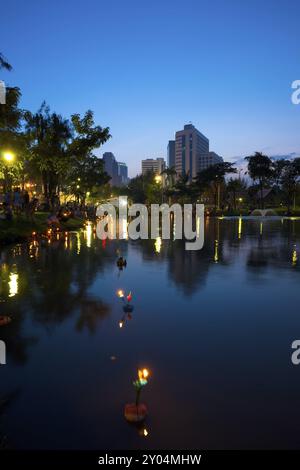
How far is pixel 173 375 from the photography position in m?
5.27

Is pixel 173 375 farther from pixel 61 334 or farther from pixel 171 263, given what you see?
pixel 171 263

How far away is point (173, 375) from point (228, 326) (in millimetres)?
2324

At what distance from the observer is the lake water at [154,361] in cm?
404

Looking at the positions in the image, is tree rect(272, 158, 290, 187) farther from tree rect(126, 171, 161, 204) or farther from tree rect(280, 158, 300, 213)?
tree rect(126, 171, 161, 204)

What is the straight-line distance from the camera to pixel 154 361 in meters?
5.73

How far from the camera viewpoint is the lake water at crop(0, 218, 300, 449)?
4043mm

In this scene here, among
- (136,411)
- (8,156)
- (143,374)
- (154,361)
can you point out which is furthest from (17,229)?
(136,411)

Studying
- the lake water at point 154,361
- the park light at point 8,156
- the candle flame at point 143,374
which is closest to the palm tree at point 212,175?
→ the park light at point 8,156

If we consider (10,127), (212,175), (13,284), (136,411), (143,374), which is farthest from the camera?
(212,175)

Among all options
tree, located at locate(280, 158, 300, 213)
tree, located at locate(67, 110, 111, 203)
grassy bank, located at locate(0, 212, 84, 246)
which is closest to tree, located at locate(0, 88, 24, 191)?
grassy bank, located at locate(0, 212, 84, 246)

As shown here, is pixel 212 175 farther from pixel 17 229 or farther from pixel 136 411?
pixel 136 411

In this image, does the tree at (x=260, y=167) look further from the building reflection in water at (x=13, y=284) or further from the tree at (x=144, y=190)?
the building reflection in water at (x=13, y=284)

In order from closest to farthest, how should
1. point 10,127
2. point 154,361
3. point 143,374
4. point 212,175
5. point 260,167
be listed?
point 143,374 < point 154,361 < point 10,127 < point 212,175 < point 260,167
